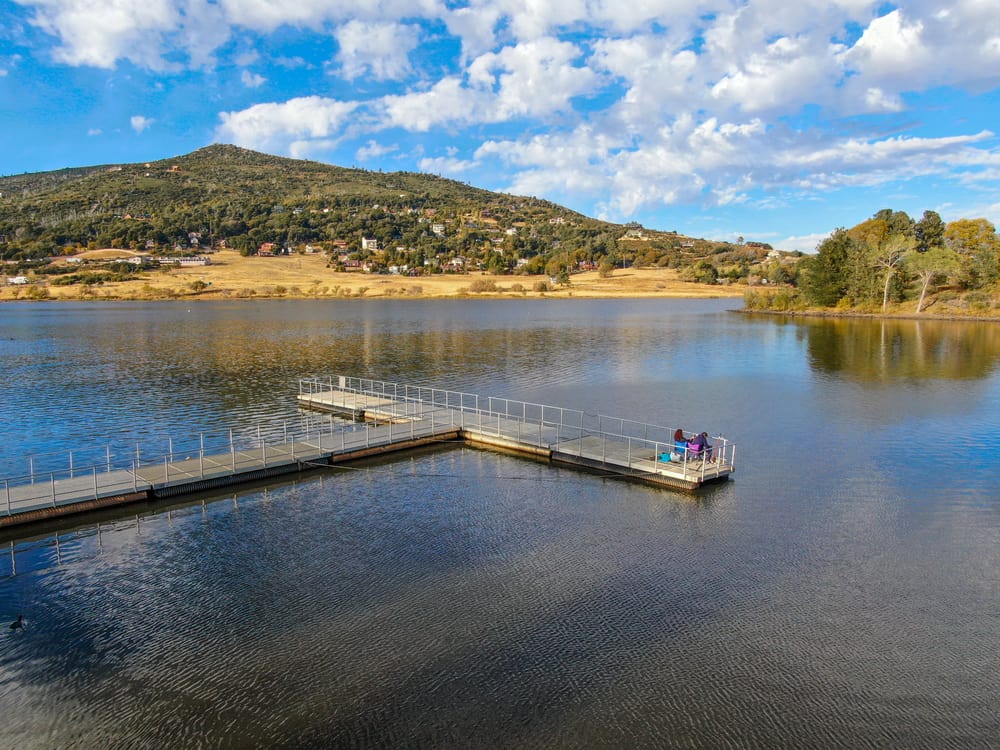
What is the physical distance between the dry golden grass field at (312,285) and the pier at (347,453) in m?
116

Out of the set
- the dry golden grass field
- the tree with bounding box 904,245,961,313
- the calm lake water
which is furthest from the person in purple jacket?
the dry golden grass field

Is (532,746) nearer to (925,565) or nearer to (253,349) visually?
(925,565)

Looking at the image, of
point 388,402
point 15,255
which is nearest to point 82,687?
point 388,402

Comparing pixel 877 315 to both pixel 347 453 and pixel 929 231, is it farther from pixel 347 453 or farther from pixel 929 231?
pixel 347 453

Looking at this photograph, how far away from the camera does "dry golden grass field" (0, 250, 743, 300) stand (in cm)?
13912

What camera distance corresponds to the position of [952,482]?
2305 centimetres

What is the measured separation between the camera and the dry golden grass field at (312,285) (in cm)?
13912

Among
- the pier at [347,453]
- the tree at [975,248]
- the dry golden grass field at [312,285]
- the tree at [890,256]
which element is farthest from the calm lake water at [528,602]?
the dry golden grass field at [312,285]

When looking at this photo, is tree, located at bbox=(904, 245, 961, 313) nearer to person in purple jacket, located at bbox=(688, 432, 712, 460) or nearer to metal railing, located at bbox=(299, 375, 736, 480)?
metal railing, located at bbox=(299, 375, 736, 480)

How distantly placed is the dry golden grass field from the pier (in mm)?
115905

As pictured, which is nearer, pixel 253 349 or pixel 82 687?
pixel 82 687

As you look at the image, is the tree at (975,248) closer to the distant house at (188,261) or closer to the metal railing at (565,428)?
the metal railing at (565,428)

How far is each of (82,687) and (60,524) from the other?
30.0 feet

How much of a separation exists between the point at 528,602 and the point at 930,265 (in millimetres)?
101597
